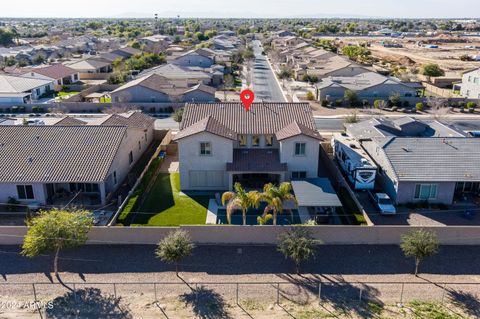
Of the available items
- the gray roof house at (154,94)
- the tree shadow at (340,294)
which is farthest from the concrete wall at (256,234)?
the gray roof house at (154,94)

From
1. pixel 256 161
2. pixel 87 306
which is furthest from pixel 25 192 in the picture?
pixel 256 161

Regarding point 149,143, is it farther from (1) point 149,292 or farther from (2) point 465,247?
(2) point 465,247

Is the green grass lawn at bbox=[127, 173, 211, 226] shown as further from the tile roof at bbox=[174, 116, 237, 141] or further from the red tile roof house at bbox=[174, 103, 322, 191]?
the tile roof at bbox=[174, 116, 237, 141]

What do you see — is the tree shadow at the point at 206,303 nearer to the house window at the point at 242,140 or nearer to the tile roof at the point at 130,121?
the house window at the point at 242,140

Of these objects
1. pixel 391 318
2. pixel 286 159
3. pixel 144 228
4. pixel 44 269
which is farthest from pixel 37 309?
pixel 286 159

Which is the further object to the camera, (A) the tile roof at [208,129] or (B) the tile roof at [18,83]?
(B) the tile roof at [18,83]
